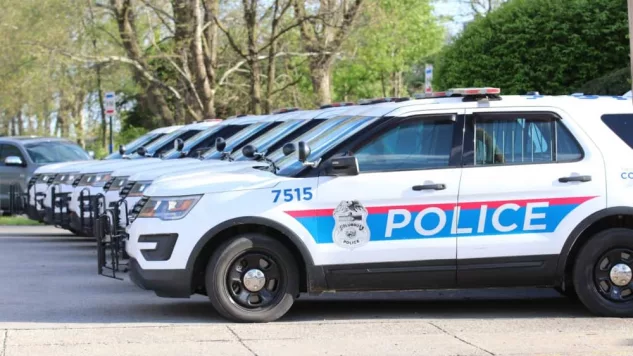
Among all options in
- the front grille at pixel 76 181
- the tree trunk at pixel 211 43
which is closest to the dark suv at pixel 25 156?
the tree trunk at pixel 211 43

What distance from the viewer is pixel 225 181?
29.7 ft

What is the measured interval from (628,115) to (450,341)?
105 inches

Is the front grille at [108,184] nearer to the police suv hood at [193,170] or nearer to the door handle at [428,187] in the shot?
the police suv hood at [193,170]

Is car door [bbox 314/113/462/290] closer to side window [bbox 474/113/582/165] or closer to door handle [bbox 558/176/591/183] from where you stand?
side window [bbox 474/113/582/165]

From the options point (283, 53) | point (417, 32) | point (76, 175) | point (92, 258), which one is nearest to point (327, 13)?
point (283, 53)

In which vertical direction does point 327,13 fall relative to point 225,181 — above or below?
above

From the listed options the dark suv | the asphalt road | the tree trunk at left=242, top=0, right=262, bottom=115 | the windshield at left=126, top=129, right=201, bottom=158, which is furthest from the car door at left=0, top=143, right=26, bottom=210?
the asphalt road

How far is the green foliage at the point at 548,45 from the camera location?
18.6 metres

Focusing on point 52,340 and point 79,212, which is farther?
point 79,212

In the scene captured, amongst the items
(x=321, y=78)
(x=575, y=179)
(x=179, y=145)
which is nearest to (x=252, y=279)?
(x=575, y=179)

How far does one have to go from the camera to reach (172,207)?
8977mm

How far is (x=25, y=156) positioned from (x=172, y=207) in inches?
564

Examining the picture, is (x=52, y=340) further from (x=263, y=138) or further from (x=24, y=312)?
(x=263, y=138)

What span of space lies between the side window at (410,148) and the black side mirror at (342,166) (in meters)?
0.16
